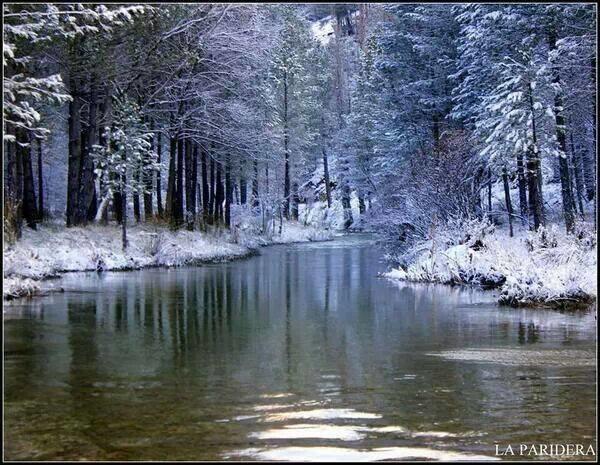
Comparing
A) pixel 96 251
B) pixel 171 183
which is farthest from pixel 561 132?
pixel 171 183

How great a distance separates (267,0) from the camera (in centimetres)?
3195

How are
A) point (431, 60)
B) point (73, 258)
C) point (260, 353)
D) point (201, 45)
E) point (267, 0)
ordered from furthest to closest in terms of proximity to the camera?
point (431, 60) < point (267, 0) < point (201, 45) < point (73, 258) < point (260, 353)

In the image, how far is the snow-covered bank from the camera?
15352 mm

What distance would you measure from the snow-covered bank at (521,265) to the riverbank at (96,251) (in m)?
8.46

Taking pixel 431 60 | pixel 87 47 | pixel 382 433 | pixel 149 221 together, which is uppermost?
pixel 431 60

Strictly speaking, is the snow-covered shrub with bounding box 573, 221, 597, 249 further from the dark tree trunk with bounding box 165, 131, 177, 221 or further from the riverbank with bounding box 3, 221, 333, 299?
the dark tree trunk with bounding box 165, 131, 177, 221

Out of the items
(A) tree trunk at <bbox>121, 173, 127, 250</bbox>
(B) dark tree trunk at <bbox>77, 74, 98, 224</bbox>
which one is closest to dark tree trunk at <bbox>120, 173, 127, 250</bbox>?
(A) tree trunk at <bbox>121, 173, 127, 250</bbox>

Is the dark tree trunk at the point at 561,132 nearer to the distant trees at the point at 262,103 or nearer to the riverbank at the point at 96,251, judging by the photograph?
the distant trees at the point at 262,103

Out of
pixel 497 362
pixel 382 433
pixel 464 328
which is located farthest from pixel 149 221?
pixel 382 433

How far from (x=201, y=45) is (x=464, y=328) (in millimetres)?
20268

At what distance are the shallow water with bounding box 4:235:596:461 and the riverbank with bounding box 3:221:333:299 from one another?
7.13ft

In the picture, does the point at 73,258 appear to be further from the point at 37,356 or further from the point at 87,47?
the point at 37,356

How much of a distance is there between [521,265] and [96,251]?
528 inches

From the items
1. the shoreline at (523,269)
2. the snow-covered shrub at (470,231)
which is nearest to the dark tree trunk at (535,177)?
the snow-covered shrub at (470,231)
